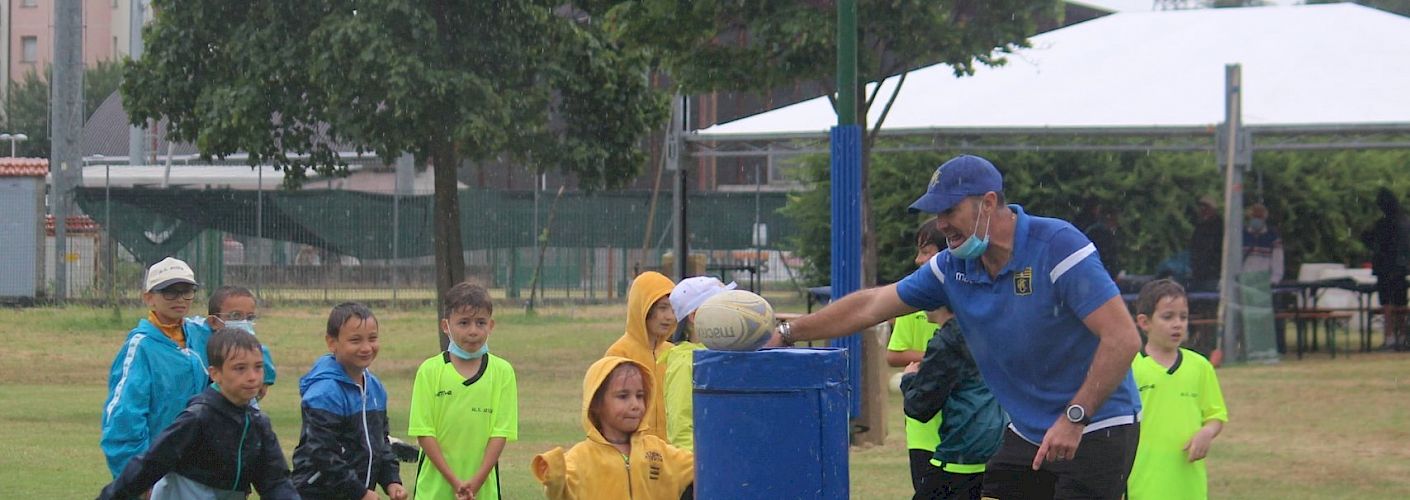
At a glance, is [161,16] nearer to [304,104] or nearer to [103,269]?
[304,104]

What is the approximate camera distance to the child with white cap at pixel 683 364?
6.29 m

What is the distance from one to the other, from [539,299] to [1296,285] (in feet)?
46.0

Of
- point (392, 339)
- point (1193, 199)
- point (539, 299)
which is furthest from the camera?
point (539, 299)

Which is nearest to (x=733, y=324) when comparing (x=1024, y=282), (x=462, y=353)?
(x=1024, y=282)

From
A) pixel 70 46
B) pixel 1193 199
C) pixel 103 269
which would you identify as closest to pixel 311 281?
pixel 103 269

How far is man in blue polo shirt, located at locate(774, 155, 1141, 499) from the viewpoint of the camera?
5.40 metres

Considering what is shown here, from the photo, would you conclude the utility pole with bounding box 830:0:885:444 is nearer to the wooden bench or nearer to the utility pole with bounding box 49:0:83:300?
the wooden bench

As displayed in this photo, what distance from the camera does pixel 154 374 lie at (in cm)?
675

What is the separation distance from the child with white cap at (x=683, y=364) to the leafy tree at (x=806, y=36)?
32.5 feet

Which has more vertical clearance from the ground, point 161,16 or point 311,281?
point 161,16

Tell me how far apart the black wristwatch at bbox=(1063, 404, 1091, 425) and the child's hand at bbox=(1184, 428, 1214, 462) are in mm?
2116

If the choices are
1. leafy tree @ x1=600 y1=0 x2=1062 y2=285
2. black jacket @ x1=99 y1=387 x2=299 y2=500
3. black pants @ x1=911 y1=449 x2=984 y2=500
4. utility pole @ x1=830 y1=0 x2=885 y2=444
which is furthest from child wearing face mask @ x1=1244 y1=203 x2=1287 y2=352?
black jacket @ x1=99 y1=387 x2=299 y2=500

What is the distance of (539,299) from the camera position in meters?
31.2

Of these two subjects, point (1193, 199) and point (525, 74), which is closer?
point (525, 74)
